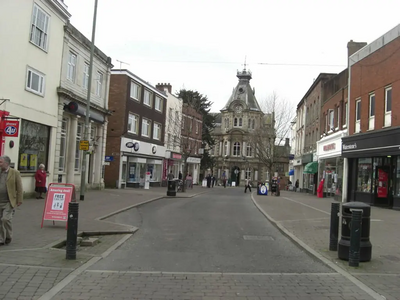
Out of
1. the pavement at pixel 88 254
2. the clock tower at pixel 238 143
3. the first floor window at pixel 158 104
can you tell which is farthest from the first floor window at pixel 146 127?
the clock tower at pixel 238 143

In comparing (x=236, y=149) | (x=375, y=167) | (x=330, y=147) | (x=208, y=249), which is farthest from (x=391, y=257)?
(x=236, y=149)

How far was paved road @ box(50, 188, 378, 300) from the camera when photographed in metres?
5.57

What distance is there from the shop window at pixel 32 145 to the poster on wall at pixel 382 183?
16.6m

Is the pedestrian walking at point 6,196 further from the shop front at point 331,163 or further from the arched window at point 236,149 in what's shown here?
the arched window at point 236,149

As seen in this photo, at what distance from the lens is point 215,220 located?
1390cm

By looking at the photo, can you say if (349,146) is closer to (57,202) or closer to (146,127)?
(57,202)

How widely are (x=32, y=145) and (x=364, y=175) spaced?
1705 centimetres

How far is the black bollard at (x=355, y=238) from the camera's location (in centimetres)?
715

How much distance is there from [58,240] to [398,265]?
676 centimetres

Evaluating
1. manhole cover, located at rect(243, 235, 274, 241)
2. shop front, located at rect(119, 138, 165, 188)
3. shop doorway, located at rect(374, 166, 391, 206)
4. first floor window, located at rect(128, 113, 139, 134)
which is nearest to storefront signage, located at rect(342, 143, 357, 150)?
shop doorway, located at rect(374, 166, 391, 206)

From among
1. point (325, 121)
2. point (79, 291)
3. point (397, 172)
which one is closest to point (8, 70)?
point (79, 291)

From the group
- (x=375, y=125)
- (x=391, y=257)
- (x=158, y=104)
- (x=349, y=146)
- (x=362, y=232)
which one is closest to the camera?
(x=362, y=232)

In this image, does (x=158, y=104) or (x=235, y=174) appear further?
(x=235, y=174)

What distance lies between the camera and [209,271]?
22.4ft
